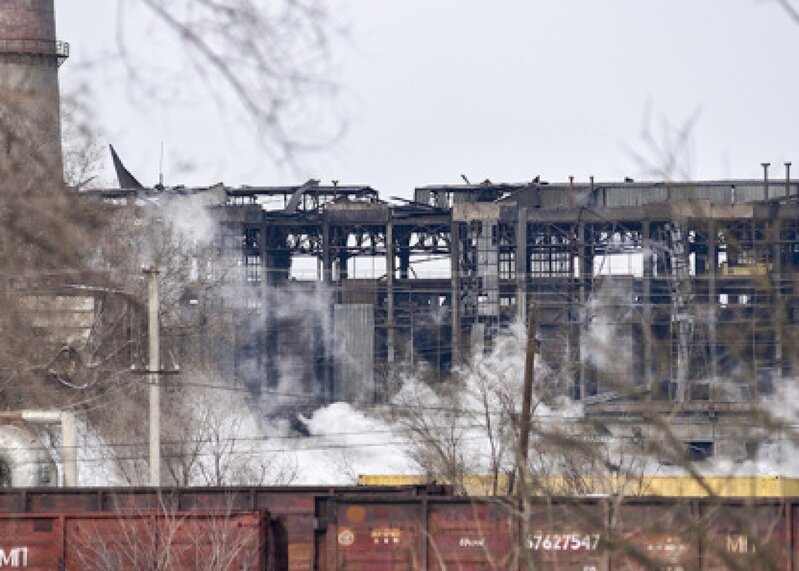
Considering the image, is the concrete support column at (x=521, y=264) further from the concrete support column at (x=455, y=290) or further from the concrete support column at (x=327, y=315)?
the concrete support column at (x=327, y=315)

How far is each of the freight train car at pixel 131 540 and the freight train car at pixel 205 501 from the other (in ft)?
5.19

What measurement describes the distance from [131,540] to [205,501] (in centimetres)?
243

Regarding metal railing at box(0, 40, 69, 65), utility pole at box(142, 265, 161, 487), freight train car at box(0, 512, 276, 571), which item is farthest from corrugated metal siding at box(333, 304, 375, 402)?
freight train car at box(0, 512, 276, 571)

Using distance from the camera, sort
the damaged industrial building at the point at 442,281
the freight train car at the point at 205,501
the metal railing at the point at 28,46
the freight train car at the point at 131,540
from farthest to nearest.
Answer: the damaged industrial building at the point at 442,281 → the metal railing at the point at 28,46 → the freight train car at the point at 205,501 → the freight train car at the point at 131,540

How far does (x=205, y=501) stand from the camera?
16578 millimetres

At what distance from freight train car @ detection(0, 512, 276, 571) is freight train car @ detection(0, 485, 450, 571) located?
158cm

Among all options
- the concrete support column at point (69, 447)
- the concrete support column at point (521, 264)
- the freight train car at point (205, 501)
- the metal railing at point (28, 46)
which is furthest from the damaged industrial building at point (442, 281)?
the freight train car at point (205, 501)

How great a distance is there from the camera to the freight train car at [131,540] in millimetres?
14203

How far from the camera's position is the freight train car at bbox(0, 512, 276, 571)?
14.2m

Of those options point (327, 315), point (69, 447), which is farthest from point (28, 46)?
point (327, 315)

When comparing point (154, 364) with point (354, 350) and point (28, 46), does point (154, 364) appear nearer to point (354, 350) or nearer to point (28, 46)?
point (28, 46)

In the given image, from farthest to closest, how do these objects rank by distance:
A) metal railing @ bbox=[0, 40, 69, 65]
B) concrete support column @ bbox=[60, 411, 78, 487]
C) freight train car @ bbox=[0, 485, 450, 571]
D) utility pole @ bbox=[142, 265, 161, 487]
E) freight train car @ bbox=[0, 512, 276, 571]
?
metal railing @ bbox=[0, 40, 69, 65] → concrete support column @ bbox=[60, 411, 78, 487] → utility pole @ bbox=[142, 265, 161, 487] → freight train car @ bbox=[0, 485, 450, 571] → freight train car @ bbox=[0, 512, 276, 571]

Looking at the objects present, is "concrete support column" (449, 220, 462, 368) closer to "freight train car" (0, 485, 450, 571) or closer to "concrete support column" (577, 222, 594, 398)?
"concrete support column" (577, 222, 594, 398)

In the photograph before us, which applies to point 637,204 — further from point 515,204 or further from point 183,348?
point 183,348
